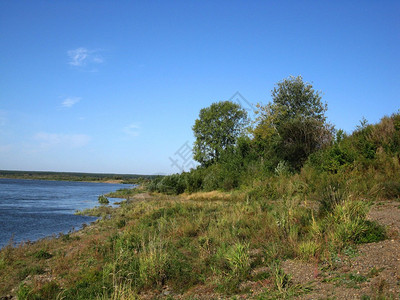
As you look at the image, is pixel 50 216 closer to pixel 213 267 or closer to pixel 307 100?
pixel 213 267

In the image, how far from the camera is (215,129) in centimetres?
4669

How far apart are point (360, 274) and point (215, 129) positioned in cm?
4134

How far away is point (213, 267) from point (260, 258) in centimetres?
109

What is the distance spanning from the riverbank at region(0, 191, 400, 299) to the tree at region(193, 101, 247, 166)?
36.6 m

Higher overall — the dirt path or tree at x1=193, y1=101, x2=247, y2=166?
tree at x1=193, y1=101, x2=247, y2=166

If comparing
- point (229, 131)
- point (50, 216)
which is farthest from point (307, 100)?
point (50, 216)

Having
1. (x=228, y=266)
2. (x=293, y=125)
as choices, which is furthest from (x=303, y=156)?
(x=228, y=266)

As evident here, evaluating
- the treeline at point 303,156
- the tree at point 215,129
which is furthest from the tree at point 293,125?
the tree at point 215,129

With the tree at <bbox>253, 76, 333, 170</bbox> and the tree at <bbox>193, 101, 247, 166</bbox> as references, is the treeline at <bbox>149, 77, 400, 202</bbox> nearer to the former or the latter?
the tree at <bbox>253, 76, 333, 170</bbox>

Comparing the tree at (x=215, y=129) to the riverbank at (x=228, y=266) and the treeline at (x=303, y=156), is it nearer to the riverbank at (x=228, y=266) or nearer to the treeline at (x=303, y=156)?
the treeline at (x=303, y=156)

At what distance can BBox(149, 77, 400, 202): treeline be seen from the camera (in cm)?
1545

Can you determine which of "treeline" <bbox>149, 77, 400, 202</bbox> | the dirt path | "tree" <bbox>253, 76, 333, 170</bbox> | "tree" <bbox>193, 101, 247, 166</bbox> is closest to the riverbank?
the dirt path

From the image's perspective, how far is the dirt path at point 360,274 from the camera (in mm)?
4984

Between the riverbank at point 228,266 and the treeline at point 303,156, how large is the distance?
5013 millimetres
